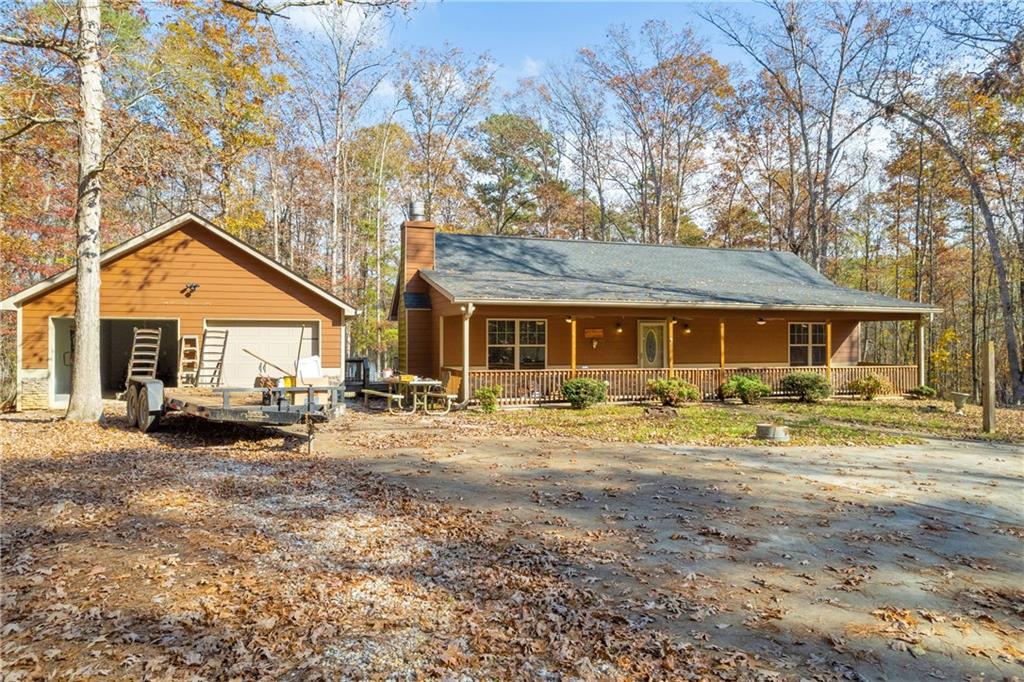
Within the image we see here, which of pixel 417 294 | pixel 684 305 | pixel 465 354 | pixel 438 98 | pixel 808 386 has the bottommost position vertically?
pixel 808 386

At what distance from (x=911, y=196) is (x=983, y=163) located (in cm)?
803

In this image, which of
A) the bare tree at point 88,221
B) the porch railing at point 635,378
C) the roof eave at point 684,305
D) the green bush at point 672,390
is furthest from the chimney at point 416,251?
the bare tree at point 88,221

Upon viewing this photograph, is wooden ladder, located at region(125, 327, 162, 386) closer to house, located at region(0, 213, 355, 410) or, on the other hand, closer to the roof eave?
house, located at region(0, 213, 355, 410)

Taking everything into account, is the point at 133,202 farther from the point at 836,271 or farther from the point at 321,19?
the point at 836,271

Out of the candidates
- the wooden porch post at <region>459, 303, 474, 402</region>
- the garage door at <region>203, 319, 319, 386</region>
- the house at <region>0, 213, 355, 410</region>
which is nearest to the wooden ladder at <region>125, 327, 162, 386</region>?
the house at <region>0, 213, 355, 410</region>

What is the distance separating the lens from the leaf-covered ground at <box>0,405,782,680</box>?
10.3ft

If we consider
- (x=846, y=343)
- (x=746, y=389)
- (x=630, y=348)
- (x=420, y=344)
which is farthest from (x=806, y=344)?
(x=420, y=344)

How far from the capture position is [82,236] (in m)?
10.9

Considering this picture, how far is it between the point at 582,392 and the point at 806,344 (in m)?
9.64

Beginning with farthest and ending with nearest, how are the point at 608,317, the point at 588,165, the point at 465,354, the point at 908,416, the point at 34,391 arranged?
the point at 588,165 → the point at 608,317 → the point at 465,354 → the point at 908,416 → the point at 34,391

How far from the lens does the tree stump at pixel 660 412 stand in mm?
14070

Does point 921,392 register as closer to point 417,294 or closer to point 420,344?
point 420,344

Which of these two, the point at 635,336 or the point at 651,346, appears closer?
the point at 635,336

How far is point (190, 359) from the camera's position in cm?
1477
